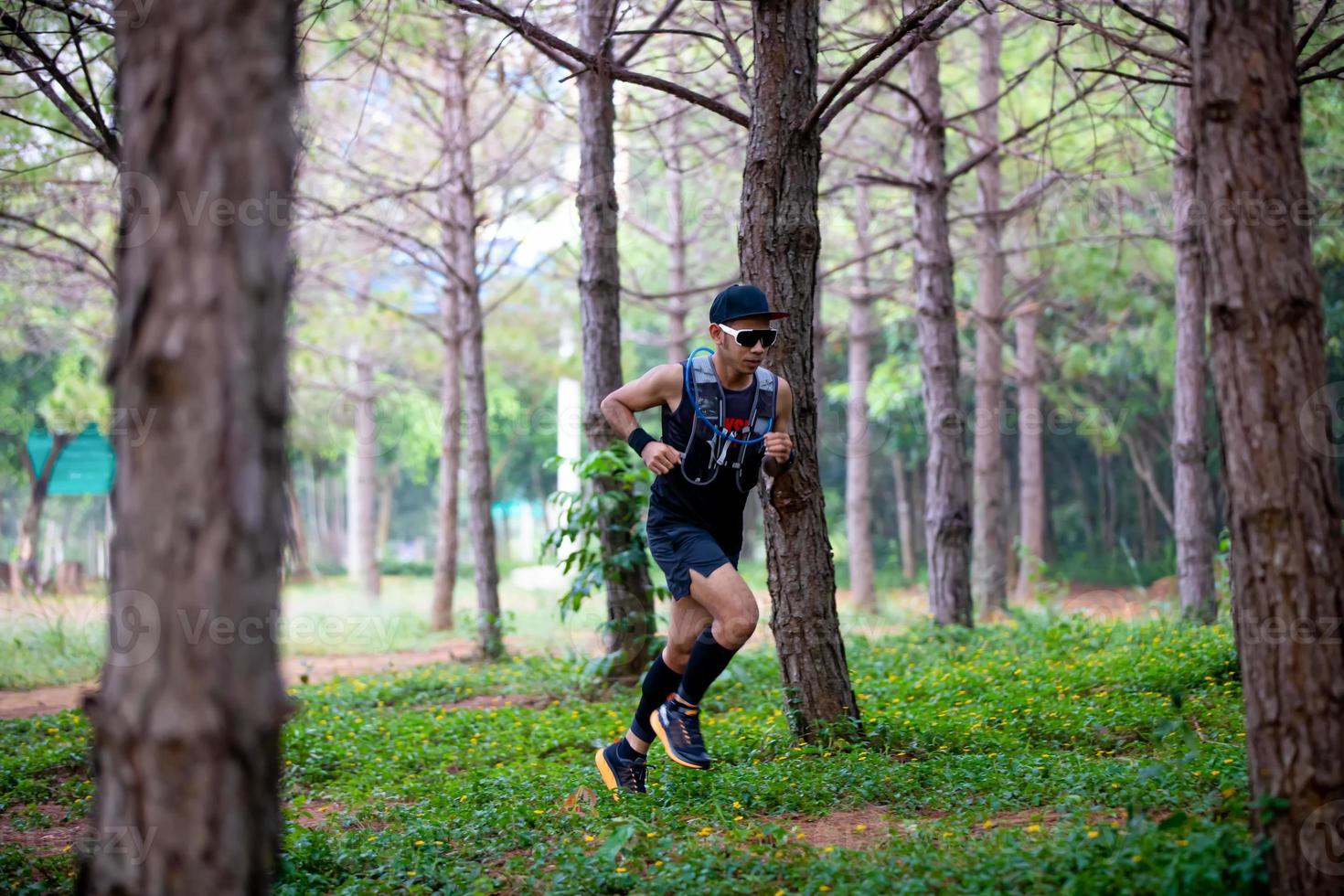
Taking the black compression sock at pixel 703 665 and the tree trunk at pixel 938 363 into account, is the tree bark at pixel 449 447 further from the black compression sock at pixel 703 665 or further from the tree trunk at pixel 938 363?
the black compression sock at pixel 703 665

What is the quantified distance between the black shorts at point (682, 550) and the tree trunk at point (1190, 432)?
25.2 ft

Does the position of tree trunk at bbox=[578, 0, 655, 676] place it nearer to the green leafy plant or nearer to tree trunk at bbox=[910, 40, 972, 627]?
the green leafy plant

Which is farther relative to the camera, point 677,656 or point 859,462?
point 859,462

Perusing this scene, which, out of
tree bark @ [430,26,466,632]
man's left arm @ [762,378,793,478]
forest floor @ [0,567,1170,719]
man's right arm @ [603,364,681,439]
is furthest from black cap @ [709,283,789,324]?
tree bark @ [430,26,466,632]

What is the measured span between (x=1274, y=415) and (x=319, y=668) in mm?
12441

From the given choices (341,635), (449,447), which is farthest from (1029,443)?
(341,635)

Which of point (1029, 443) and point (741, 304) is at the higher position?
point (1029, 443)

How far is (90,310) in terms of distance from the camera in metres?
20.3

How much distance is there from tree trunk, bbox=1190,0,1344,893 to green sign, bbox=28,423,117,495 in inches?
1101

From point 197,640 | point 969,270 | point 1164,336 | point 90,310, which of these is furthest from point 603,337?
point 1164,336

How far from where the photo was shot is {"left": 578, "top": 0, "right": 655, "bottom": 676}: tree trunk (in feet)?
31.2

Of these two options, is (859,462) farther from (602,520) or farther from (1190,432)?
(602,520)

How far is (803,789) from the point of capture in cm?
511

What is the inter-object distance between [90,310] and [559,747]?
54.9 ft
